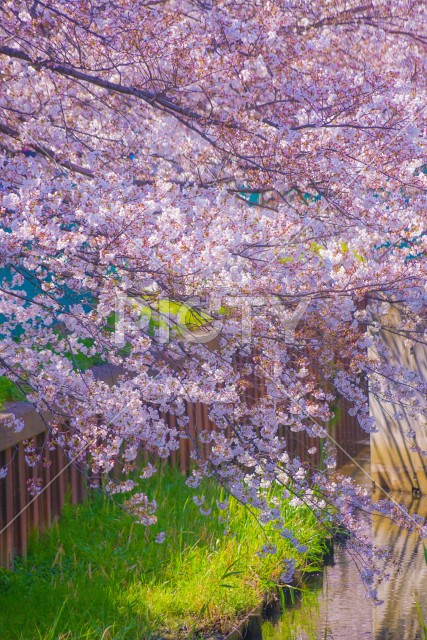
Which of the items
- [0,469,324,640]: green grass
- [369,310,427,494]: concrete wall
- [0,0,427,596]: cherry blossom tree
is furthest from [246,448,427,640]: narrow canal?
[369,310,427,494]: concrete wall

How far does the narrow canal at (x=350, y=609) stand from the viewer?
17.7 feet

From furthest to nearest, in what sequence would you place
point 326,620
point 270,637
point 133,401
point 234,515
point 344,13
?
point 344,13 → point 234,515 → point 326,620 → point 270,637 → point 133,401

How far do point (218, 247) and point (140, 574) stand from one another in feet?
8.36

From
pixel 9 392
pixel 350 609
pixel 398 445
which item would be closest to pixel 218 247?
pixel 9 392

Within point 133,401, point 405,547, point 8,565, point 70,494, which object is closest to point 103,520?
point 70,494

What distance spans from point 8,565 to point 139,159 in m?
2.94

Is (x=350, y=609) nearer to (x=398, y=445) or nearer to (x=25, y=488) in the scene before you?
(x=25, y=488)

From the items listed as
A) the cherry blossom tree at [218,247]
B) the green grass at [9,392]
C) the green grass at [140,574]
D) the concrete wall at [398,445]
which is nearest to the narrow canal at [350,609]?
the green grass at [140,574]

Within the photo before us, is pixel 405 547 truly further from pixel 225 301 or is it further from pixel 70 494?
pixel 225 301

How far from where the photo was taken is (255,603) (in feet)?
17.3

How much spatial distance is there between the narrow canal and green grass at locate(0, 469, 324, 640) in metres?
0.23

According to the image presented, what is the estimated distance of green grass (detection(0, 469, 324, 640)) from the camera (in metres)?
4.50

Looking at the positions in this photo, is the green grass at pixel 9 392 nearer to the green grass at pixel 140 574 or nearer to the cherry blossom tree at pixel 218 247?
the cherry blossom tree at pixel 218 247

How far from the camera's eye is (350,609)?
231 inches
